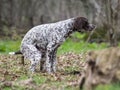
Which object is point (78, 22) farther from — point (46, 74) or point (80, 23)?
point (46, 74)

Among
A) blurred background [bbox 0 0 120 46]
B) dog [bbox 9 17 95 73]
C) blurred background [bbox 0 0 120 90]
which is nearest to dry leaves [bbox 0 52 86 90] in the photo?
blurred background [bbox 0 0 120 90]

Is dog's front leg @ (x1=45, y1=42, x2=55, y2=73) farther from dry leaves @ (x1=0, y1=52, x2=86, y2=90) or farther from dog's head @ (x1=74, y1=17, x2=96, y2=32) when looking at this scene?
dog's head @ (x1=74, y1=17, x2=96, y2=32)

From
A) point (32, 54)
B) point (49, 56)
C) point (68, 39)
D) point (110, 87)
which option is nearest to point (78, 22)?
point (49, 56)

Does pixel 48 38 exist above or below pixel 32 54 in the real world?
above

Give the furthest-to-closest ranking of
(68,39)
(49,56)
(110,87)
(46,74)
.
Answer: (68,39)
(49,56)
(46,74)
(110,87)

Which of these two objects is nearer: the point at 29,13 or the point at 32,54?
the point at 32,54

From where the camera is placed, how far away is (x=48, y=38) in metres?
14.1

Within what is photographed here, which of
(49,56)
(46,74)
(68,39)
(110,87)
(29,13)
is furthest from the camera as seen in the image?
(29,13)

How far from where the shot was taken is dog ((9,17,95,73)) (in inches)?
551

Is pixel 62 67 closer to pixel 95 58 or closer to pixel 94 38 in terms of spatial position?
pixel 95 58

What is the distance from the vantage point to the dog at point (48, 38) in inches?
551

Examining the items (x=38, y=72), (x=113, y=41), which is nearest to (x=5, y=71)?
(x=38, y=72)

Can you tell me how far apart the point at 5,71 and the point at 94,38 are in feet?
40.6

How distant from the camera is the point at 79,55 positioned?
18.1 m
